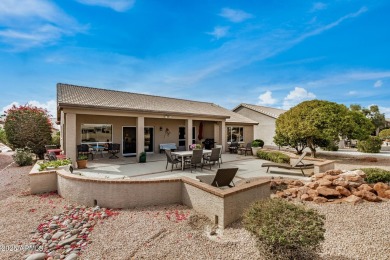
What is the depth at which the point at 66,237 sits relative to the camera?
4.36 metres

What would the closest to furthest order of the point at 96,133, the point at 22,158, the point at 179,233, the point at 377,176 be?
the point at 179,233, the point at 377,176, the point at 22,158, the point at 96,133

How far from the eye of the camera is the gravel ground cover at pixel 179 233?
354 cm

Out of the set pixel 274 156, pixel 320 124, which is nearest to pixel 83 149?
pixel 274 156

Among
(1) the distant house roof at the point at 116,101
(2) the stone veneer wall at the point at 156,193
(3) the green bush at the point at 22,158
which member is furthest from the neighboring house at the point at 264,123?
(3) the green bush at the point at 22,158

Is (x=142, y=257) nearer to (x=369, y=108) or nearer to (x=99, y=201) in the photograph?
(x=99, y=201)

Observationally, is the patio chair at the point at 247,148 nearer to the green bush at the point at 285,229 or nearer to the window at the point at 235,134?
the window at the point at 235,134

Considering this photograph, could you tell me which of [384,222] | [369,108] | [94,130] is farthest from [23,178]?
[369,108]

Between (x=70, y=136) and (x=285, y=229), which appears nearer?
(x=285, y=229)

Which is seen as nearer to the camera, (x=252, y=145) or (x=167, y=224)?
(x=167, y=224)

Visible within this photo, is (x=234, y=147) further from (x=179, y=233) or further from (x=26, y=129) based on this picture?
(x=26, y=129)

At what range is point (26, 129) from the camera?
1480cm

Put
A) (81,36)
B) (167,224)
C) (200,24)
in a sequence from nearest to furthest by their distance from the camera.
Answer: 1. (167,224)
2. (81,36)
3. (200,24)

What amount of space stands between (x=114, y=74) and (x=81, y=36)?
508 cm

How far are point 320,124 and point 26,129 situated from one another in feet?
75.6
